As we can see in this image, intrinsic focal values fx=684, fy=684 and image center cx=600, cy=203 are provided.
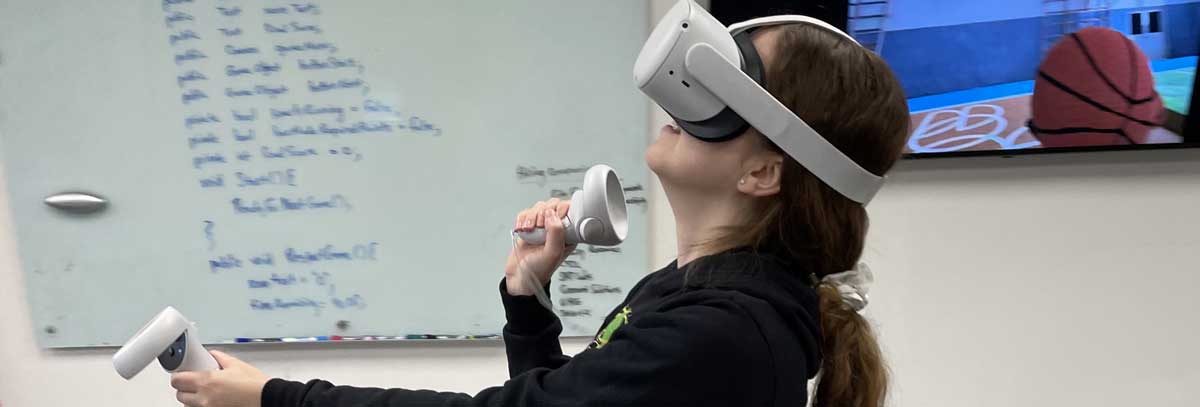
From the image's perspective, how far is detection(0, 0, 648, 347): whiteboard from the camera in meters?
1.24

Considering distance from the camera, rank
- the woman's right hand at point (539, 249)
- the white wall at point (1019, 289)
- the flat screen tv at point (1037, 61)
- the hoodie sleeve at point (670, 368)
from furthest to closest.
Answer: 1. the white wall at point (1019, 289)
2. the flat screen tv at point (1037, 61)
3. the woman's right hand at point (539, 249)
4. the hoodie sleeve at point (670, 368)

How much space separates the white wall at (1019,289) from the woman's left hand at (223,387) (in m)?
0.70

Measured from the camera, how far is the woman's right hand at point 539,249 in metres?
0.76

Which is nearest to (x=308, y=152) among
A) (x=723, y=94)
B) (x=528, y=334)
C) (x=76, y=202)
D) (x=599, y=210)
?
(x=76, y=202)

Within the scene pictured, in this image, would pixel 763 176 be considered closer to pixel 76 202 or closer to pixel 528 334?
pixel 528 334

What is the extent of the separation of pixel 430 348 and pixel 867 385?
0.92 metres

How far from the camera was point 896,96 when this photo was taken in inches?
26.0

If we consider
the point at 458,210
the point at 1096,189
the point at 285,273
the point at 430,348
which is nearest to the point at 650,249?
the point at 458,210

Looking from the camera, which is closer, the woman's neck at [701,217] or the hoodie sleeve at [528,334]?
the woman's neck at [701,217]

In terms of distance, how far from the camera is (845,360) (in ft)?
2.40

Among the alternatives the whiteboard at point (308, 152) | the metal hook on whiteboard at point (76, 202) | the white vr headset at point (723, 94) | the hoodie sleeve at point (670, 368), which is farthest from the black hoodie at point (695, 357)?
the metal hook on whiteboard at point (76, 202)

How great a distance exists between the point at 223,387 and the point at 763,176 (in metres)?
0.57

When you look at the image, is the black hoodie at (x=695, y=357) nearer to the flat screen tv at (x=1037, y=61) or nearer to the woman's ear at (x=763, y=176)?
the woman's ear at (x=763, y=176)

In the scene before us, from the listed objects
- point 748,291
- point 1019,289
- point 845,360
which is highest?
point 748,291
